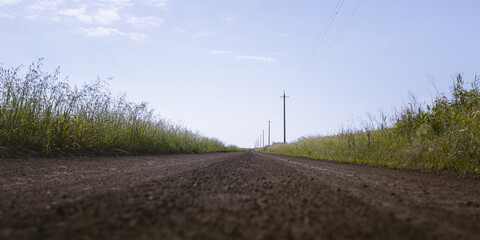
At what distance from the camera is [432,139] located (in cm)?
700

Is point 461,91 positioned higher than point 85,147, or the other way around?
point 461,91

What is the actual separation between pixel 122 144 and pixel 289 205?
9183mm

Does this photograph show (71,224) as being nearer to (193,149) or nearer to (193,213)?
(193,213)

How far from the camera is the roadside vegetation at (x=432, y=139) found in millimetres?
5758

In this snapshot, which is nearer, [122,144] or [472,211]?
[472,211]

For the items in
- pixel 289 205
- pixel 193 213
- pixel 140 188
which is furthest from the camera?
pixel 140 188

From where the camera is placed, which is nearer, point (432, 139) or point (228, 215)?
point (228, 215)

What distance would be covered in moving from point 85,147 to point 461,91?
9.87 m

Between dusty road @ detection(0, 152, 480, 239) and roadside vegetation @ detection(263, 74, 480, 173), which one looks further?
roadside vegetation @ detection(263, 74, 480, 173)

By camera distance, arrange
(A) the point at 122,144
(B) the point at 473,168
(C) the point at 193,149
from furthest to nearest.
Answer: (C) the point at 193,149
(A) the point at 122,144
(B) the point at 473,168

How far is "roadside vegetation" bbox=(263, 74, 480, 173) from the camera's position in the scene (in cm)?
576

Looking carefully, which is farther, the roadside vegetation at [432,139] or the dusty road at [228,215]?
the roadside vegetation at [432,139]

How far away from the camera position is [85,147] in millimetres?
7887

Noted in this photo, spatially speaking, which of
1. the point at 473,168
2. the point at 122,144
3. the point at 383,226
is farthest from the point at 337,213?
the point at 122,144
